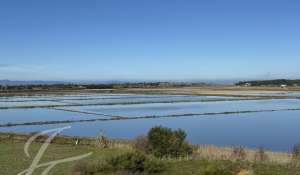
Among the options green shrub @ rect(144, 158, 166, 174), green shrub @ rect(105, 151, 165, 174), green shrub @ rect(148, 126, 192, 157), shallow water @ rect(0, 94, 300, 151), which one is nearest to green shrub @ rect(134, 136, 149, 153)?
green shrub @ rect(148, 126, 192, 157)

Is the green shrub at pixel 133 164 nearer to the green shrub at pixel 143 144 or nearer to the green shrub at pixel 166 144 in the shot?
the green shrub at pixel 166 144

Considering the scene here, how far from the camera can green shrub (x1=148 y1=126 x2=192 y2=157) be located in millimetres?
15969

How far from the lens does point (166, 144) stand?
16094 millimetres

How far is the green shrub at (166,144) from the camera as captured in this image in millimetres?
15969

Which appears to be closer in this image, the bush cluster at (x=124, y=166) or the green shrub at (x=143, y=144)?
the bush cluster at (x=124, y=166)

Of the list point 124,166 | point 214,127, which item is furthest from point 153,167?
point 214,127

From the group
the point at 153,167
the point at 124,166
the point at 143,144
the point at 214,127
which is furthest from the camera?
the point at 214,127

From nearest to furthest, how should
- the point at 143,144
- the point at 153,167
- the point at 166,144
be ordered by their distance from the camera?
the point at 153,167, the point at 166,144, the point at 143,144

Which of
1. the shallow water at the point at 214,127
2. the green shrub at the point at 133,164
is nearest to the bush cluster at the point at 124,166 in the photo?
the green shrub at the point at 133,164

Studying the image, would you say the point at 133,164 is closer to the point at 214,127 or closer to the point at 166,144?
the point at 166,144

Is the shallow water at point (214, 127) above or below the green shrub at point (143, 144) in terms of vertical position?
below

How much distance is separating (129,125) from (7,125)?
753 cm

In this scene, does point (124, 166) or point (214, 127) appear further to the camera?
point (214, 127)

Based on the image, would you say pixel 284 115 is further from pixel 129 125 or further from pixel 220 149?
pixel 220 149
